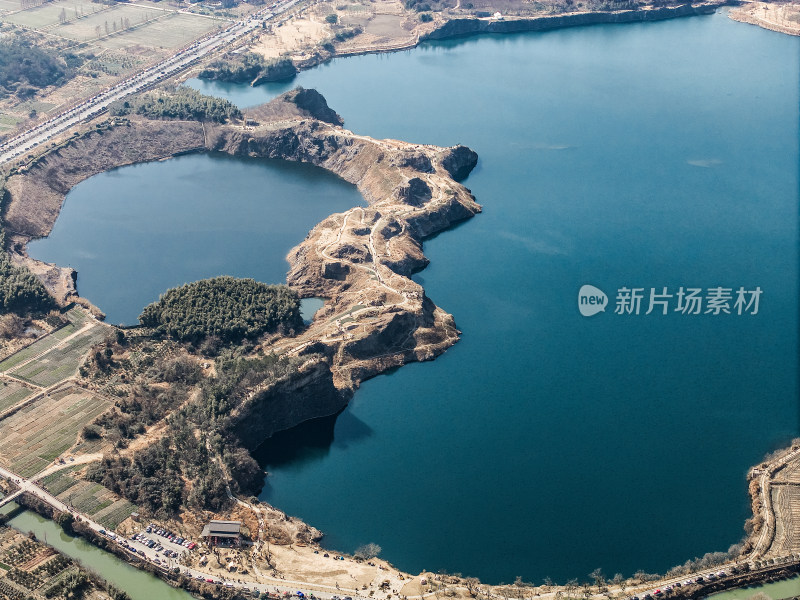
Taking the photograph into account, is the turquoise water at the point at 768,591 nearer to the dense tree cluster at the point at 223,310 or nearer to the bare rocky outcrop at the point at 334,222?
the bare rocky outcrop at the point at 334,222

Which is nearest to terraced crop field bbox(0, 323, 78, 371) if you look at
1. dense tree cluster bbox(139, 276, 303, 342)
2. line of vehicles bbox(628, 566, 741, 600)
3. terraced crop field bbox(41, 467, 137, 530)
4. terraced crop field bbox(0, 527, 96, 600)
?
dense tree cluster bbox(139, 276, 303, 342)

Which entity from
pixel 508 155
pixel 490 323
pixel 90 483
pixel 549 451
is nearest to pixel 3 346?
pixel 90 483

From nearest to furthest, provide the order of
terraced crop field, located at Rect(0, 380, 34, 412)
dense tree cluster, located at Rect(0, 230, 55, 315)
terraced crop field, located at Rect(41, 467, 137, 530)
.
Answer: terraced crop field, located at Rect(41, 467, 137, 530) < terraced crop field, located at Rect(0, 380, 34, 412) < dense tree cluster, located at Rect(0, 230, 55, 315)

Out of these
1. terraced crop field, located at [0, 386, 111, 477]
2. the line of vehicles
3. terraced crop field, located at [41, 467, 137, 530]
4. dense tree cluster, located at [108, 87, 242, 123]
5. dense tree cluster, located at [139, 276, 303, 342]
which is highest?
dense tree cluster, located at [108, 87, 242, 123]

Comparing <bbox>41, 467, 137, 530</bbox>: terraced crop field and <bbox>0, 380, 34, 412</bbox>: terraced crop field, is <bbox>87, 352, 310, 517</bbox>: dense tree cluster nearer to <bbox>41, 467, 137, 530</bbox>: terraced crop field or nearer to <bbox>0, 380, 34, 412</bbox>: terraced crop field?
<bbox>41, 467, 137, 530</bbox>: terraced crop field

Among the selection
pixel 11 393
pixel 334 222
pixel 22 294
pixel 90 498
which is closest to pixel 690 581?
pixel 90 498

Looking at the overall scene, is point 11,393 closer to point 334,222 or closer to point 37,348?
point 37,348

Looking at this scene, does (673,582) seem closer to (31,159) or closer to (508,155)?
(508,155)
